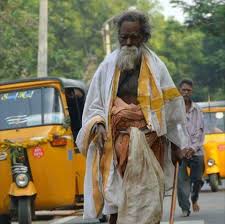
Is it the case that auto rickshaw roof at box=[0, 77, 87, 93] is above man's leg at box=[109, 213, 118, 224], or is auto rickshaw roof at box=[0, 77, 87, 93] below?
above

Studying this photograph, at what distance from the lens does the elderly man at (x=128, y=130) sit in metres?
6.81

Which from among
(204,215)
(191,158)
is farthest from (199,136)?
(204,215)

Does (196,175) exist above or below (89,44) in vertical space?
below

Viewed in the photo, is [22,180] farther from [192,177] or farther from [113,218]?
[113,218]

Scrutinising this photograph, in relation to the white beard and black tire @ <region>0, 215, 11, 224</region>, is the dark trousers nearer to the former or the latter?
black tire @ <region>0, 215, 11, 224</region>

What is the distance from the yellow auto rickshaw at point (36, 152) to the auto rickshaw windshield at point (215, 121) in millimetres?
7739

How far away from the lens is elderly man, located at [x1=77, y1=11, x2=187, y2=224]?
268 inches

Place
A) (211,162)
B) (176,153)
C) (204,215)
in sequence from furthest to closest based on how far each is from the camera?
(211,162), (204,215), (176,153)

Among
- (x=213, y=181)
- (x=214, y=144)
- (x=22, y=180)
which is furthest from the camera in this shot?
(x=214, y=144)

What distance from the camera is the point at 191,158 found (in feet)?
43.6

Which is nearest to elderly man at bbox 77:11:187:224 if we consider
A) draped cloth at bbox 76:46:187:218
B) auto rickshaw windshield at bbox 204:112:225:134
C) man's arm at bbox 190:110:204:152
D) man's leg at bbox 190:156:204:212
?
draped cloth at bbox 76:46:187:218

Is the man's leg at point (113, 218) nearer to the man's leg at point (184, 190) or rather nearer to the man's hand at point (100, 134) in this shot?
the man's hand at point (100, 134)

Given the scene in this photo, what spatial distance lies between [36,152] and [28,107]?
3.31ft

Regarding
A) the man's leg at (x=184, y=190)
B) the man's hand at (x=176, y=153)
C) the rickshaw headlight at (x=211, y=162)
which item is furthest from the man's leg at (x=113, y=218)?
the rickshaw headlight at (x=211, y=162)
